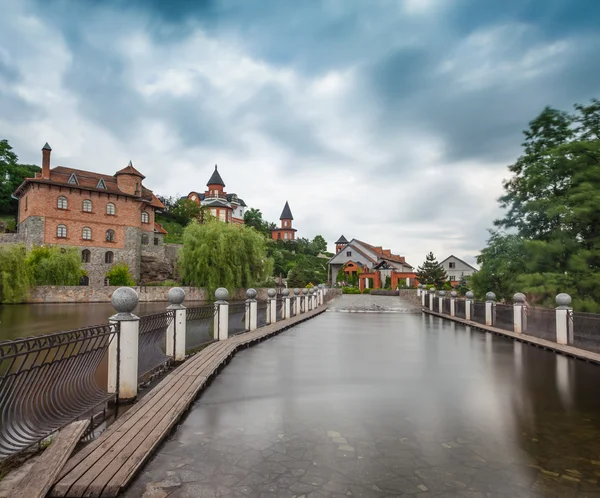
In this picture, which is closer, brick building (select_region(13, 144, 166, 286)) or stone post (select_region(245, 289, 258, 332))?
stone post (select_region(245, 289, 258, 332))

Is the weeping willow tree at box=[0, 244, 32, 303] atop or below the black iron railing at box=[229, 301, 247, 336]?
atop

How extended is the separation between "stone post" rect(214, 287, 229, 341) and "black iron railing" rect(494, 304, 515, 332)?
31.2ft

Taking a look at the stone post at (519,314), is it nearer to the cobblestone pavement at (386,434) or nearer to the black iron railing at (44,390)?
the cobblestone pavement at (386,434)

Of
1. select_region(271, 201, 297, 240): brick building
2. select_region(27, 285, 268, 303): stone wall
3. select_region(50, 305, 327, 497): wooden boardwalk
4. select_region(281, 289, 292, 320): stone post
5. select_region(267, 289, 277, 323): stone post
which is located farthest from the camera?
select_region(271, 201, 297, 240): brick building

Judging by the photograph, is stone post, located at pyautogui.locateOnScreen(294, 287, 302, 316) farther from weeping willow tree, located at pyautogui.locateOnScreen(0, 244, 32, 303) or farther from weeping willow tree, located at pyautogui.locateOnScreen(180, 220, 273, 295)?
weeping willow tree, located at pyautogui.locateOnScreen(0, 244, 32, 303)

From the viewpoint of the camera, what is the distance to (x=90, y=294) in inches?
1494

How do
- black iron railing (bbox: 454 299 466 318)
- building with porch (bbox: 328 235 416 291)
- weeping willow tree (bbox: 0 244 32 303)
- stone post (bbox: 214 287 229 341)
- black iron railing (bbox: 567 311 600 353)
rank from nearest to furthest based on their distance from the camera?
1. black iron railing (bbox: 567 311 600 353)
2. stone post (bbox: 214 287 229 341)
3. black iron railing (bbox: 454 299 466 318)
4. weeping willow tree (bbox: 0 244 32 303)
5. building with porch (bbox: 328 235 416 291)

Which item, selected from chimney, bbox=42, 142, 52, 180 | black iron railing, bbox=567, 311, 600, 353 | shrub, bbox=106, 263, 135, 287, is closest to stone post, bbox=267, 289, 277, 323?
black iron railing, bbox=567, 311, 600, 353

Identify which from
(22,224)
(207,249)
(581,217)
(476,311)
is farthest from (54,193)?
(581,217)

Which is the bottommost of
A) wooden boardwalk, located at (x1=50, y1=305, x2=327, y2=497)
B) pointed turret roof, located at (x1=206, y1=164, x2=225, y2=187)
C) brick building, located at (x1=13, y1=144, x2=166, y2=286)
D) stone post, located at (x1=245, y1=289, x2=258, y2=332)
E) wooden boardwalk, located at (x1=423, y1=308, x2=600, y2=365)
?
wooden boardwalk, located at (x1=423, y1=308, x2=600, y2=365)

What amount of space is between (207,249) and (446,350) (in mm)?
29439

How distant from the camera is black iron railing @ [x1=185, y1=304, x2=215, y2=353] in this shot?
9.42m

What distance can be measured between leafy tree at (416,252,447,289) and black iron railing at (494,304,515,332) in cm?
4429

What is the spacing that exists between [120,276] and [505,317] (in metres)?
37.4
